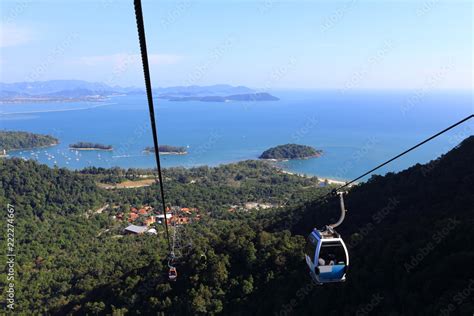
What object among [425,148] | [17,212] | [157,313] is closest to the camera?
[157,313]

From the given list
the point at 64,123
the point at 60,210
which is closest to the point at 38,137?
the point at 64,123

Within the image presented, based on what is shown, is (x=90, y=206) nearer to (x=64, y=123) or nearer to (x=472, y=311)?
(x=472, y=311)

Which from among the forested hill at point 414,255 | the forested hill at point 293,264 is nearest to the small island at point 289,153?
the forested hill at point 293,264

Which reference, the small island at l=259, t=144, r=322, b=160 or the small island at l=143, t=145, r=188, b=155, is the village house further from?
the small island at l=143, t=145, r=188, b=155

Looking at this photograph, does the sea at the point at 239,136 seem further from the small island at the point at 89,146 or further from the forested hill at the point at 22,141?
the forested hill at the point at 22,141

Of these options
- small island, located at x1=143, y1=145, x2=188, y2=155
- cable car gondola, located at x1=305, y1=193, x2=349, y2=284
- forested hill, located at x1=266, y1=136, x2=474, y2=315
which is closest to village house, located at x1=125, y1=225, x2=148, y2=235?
forested hill, located at x1=266, y1=136, x2=474, y2=315

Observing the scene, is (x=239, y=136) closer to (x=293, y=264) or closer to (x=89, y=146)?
→ (x=89, y=146)
